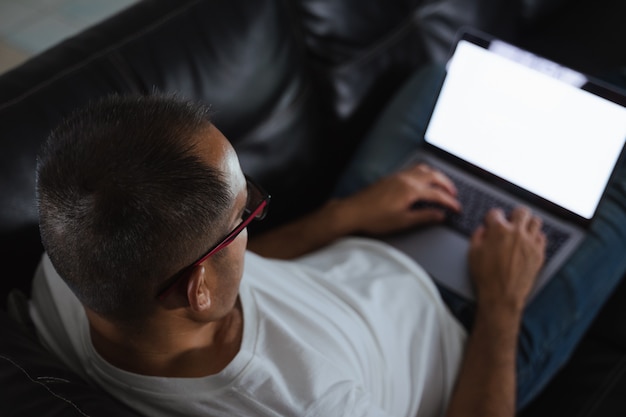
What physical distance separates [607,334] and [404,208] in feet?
1.50

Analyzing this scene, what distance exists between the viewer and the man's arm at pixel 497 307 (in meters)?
1.09

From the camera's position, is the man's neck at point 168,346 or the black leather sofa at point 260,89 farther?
the black leather sofa at point 260,89

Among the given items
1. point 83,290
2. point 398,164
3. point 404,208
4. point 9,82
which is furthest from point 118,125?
point 398,164

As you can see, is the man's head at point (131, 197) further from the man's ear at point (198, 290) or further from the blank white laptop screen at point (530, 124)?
the blank white laptop screen at point (530, 124)

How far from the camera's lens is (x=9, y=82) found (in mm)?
1149

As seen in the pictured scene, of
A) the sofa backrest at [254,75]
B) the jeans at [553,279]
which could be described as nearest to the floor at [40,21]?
the sofa backrest at [254,75]

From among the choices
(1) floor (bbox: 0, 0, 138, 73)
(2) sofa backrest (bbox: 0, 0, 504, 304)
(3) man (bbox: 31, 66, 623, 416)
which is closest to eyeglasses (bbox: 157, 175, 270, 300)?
(3) man (bbox: 31, 66, 623, 416)

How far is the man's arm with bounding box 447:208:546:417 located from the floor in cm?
163

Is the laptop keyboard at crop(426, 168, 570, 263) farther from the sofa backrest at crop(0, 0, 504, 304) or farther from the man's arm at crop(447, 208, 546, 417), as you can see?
the sofa backrest at crop(0, 0, 504, 304)

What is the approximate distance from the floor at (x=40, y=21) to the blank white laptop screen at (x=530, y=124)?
55.9 inches

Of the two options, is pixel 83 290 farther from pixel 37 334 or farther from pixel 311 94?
pixel 311 94

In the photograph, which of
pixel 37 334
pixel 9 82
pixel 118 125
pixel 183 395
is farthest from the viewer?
pixel 9 82

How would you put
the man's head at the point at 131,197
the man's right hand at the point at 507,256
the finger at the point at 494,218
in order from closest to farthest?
the man's head at the point at 131,197 → the man's right hand at the point at 507,256 → the finger at the point at 494,218

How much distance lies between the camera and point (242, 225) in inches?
33.5
